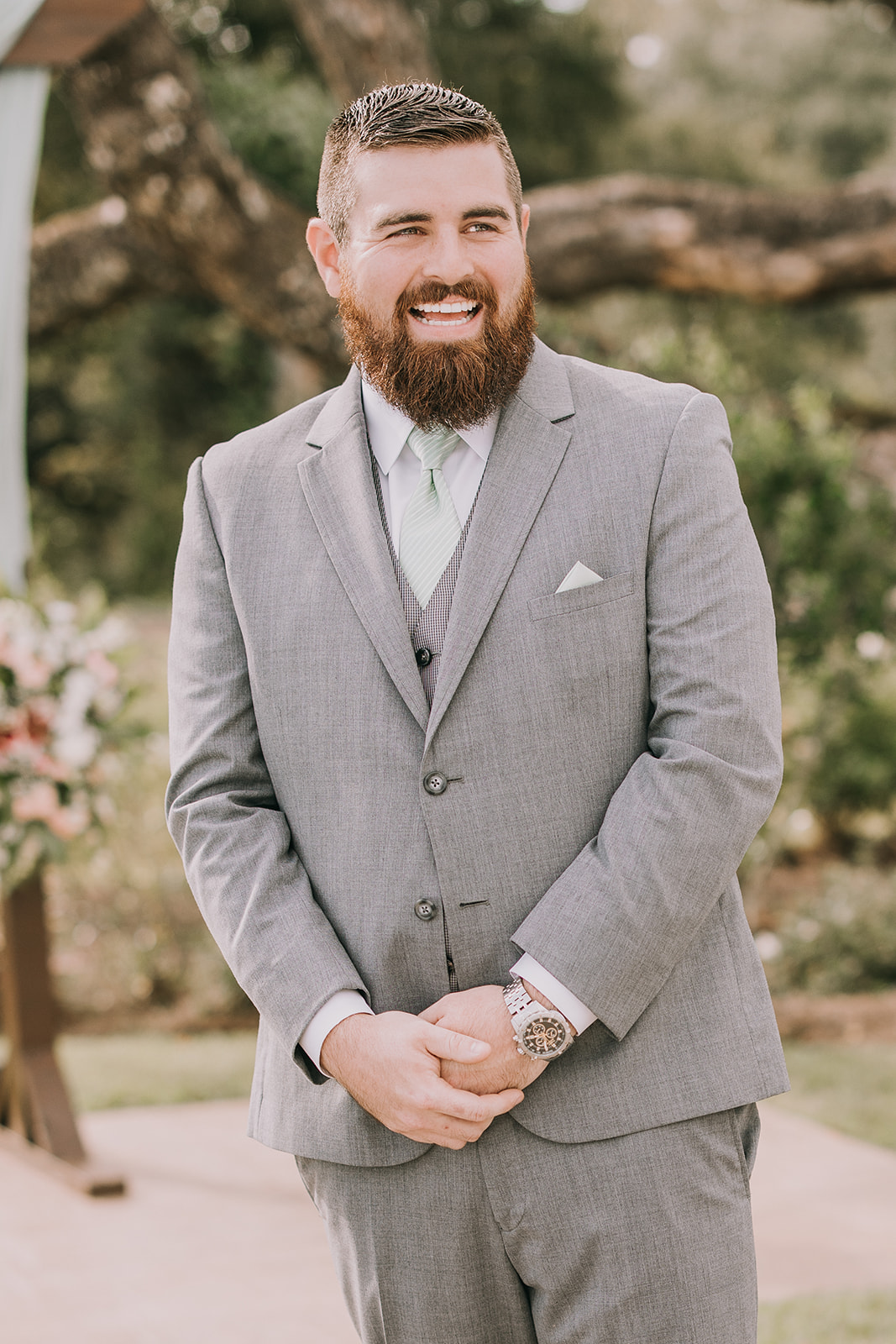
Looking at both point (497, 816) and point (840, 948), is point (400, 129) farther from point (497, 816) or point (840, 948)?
point (840, 948)

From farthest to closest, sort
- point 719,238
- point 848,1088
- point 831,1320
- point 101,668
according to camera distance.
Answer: point 719,238 → point 848,1088 → point 101,668 → point 831,1320

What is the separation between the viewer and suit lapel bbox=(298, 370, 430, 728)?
5.24 ft

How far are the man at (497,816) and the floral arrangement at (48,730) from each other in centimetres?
218

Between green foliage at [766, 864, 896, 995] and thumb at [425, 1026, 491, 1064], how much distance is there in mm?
4407

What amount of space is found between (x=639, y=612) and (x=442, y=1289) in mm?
824

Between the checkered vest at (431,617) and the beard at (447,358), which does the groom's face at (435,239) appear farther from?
the checkered vest at (431,617)

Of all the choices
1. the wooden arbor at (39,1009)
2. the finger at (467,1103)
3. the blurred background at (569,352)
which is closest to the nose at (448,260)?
the finger at (467,1103)

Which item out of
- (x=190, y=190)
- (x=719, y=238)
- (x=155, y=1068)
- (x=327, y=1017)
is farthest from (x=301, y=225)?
(x=327, y=1017)

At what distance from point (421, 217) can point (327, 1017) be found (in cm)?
95

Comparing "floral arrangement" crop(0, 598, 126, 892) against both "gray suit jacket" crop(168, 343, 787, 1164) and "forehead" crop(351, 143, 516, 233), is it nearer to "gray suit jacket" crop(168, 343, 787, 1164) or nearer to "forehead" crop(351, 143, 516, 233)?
"gray suit jacket" crop(168, 343, 787, 1164)

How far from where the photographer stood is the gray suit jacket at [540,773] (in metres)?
1.50

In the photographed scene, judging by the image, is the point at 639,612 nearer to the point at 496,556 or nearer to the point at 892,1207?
the point at 496,556

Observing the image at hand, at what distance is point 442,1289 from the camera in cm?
156

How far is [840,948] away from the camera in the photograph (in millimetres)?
5680
